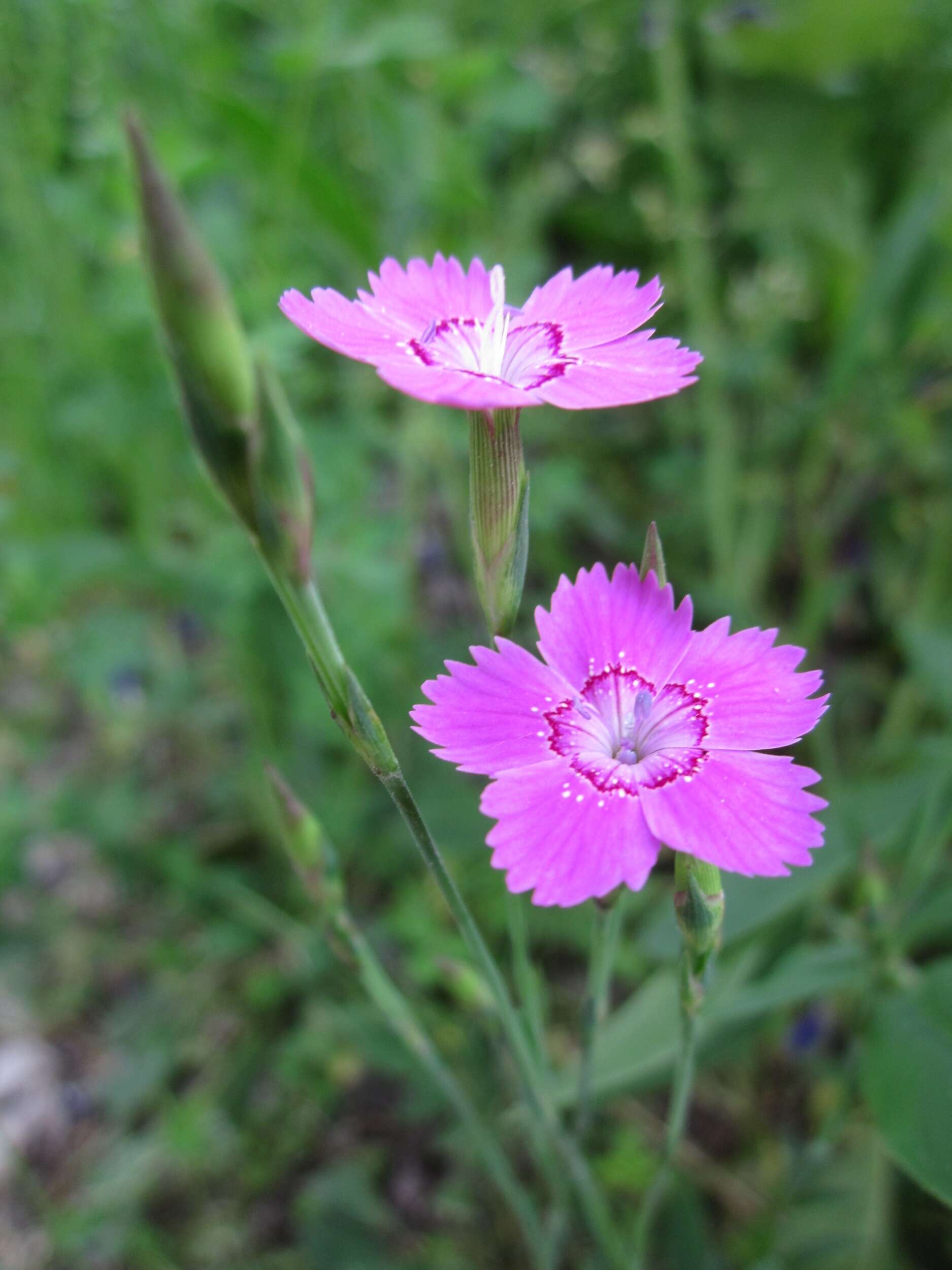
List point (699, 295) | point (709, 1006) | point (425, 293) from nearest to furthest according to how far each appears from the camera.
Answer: point (425, 293)
point (709, 1006)
point (699, 295)

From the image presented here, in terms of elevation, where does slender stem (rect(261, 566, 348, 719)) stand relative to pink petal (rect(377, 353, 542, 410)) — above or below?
below

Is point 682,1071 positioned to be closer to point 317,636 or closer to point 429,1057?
point 429,1057

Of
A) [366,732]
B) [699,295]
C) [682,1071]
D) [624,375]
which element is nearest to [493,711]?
[366,732]

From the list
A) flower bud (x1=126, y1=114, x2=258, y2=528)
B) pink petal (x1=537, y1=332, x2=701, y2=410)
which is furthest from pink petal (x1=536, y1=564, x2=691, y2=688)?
flower bud (x1=126, y1=114, x2=258, y2=528)

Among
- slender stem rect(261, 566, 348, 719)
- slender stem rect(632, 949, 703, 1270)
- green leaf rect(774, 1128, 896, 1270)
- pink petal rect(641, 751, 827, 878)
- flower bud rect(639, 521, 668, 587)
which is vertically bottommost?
green leaf rect(774, 1128, 896, 1270)

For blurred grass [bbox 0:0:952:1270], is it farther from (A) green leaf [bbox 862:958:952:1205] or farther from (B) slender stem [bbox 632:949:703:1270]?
(B) slender stem [bbox 632:949:703:1270]

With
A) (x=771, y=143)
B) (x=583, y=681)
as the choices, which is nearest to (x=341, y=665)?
(x=583, y=681)
